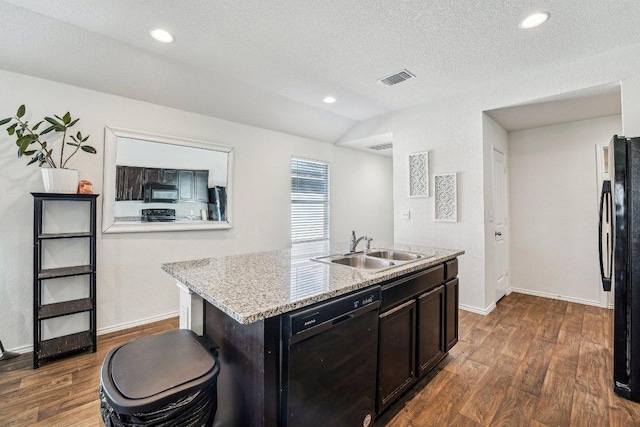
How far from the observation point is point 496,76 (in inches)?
124

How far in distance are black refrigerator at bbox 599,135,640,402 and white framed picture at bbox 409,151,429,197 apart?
1968 millimetres

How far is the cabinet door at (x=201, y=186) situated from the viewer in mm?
3518

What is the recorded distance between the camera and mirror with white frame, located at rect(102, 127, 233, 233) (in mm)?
2971

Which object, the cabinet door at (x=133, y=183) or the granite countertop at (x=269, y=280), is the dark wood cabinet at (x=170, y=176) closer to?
the cabinet door at (x=133, y=183)

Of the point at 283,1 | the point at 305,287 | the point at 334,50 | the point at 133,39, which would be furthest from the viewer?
the point at 334,50

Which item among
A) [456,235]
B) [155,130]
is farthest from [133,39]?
[456,235]

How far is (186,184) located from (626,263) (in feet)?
13.2

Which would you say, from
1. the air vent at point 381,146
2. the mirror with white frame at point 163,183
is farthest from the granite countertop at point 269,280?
the air vent at point 381,146

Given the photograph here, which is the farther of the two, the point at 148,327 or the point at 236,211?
the point at 236,211

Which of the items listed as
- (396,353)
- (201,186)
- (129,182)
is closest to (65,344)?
(129,182)

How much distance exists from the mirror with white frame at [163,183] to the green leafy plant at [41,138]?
29 centimetres

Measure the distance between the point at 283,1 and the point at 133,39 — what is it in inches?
54.6

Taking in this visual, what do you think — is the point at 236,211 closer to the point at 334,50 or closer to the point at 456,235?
the point at 334,50

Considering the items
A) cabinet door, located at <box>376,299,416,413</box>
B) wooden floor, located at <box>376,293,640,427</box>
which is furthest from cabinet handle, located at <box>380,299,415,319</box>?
wooden floor, located at <box>376,293,640,427</box>
